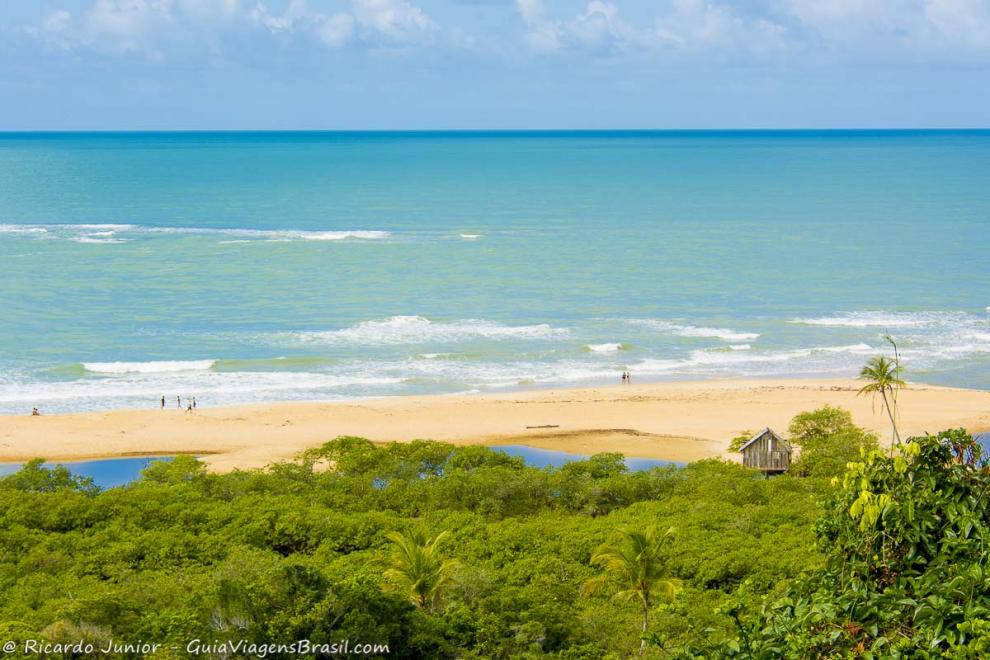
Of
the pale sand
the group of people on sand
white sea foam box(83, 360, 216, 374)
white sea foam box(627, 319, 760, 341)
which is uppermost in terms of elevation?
white sea foam box(627, 319, 760, 341)

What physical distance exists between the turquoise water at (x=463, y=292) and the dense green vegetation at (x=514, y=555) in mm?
22480

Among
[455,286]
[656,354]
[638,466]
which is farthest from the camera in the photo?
[455,286]

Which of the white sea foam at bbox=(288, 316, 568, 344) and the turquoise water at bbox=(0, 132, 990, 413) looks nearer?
the turquoise water at bbox=(0, 132, 990, 413)

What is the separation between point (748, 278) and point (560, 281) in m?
14.0

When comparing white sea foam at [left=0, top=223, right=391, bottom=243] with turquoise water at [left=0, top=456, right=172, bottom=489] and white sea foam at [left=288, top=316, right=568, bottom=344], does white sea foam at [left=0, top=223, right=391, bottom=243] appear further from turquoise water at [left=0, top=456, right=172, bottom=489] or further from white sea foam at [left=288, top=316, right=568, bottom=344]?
turquoise water at [left=0, top=456, right=172, bottom=489]

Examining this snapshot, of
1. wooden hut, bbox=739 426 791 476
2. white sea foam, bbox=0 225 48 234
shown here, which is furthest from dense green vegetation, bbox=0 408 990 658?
white sea foam, bbox=0 225 48 234

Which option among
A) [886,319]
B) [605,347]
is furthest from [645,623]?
[886,319]

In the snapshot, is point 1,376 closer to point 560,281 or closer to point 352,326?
point 352,326

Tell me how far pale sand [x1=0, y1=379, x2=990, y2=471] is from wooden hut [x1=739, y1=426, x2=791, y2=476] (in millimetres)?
6109

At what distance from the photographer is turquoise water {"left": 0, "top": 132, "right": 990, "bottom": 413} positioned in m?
56.0

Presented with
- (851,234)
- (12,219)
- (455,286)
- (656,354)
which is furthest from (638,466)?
(12,219)

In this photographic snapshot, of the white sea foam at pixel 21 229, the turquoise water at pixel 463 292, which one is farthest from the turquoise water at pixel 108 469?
the white sea foam at pixel 21 229

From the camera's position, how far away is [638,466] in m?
39.5

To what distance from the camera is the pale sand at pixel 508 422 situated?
4259 centimetres
